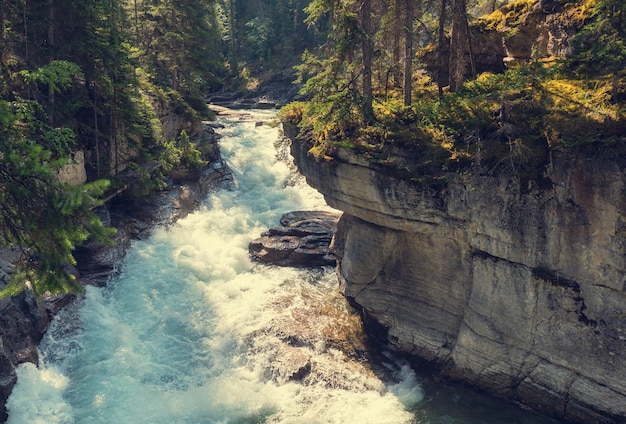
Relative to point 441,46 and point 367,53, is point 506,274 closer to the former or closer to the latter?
point 367,53

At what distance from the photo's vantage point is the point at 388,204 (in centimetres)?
1652

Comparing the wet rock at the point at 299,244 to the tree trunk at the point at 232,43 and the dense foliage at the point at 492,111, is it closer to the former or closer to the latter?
the dense foliage at the point at 492,111

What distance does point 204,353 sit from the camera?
18.2 meters

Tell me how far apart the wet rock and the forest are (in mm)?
6742

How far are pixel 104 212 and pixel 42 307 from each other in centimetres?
681

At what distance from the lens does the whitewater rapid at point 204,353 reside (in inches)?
604

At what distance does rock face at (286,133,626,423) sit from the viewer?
13.2 meters

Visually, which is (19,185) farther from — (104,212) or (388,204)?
(104,212)

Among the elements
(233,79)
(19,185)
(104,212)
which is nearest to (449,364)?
(19,185)

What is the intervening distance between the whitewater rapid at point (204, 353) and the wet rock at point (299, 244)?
65 centimetres

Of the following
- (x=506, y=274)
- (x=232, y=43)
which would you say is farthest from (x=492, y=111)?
(x=232, y=43)

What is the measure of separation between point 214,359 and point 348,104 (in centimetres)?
1063

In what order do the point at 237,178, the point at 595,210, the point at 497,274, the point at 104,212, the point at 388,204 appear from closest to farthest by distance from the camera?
the point at 595,210 → the point at 497,274 → the point at 388,204 → the point at 104,212 → the point at 237,178

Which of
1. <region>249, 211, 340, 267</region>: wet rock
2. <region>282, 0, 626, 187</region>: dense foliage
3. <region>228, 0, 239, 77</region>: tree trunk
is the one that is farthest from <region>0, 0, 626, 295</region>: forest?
<region>228, 0, 239, 77</region>: tree trunk
